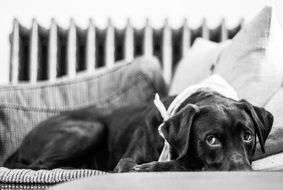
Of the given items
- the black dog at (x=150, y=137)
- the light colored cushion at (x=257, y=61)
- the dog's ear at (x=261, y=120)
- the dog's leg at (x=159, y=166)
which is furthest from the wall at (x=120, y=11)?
the dog's leg at (x=159, y=166)

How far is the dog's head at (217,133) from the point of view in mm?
1375

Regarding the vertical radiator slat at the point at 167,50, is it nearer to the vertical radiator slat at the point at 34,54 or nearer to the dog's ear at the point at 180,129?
the vertical radiator slat at the point at 34,54

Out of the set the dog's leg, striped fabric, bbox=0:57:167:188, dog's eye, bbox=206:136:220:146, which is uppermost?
dog's eye, bbox=206:136:220:146

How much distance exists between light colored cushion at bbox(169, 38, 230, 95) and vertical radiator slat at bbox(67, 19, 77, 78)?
83cm

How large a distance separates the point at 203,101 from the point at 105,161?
746mm

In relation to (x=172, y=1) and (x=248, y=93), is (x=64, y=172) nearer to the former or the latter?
(x=248, y=93)

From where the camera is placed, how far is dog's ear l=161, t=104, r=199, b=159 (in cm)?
142

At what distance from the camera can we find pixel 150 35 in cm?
308

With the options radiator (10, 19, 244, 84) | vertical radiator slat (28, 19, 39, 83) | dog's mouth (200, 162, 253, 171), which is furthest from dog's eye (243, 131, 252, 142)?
vertical radiator slat (28, 19, 39, 83)

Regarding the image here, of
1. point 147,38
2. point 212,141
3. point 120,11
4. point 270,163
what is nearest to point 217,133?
point 212,141

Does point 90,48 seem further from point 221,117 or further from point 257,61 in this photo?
point 221,117

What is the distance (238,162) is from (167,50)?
74.8 inches

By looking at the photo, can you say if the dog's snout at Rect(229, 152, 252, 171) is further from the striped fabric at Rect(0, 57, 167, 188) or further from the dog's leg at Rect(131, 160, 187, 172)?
the striped fabric at Rect(0, 57, 167, 188)

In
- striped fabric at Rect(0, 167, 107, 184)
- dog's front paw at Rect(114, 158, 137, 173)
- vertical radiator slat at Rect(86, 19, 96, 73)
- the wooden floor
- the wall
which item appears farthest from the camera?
the wall
